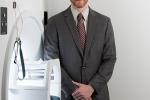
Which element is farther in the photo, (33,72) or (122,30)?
(122,30)

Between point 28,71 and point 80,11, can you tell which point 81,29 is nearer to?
point 80,11

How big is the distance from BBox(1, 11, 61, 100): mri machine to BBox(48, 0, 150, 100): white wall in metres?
0.58

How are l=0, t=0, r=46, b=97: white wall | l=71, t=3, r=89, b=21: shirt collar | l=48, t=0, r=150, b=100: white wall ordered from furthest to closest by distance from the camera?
l=48, t=0, r=150, b=100: white wall → l=71, t=3, r=89, b=21: shirt collar → l=0, t=0, r=46, b=97: white wall

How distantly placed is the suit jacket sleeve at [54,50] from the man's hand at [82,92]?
43 mm

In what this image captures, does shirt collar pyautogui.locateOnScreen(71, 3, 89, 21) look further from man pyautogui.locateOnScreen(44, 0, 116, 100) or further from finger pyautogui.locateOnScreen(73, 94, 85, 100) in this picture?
finger pyautogui.locateOnScreen(73, 94, 85, 100)

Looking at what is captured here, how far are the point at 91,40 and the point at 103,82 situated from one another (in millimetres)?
304

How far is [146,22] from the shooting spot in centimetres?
236

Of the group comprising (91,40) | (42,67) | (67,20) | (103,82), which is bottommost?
(103,82)

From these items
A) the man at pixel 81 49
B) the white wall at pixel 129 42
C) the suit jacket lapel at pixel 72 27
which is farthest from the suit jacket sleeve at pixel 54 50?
the white wall at pixel 129 42

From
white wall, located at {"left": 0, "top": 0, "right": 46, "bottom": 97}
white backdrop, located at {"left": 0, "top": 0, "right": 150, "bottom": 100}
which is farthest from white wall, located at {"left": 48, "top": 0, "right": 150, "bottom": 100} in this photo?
white wall, located at {"left": 0, "top": 0, "right": 46, "bottom": 97}

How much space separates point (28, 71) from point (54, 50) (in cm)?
37

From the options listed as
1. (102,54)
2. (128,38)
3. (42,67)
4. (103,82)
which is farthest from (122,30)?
(42,67)

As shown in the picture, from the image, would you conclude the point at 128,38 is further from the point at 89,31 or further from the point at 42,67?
the point at 42,67

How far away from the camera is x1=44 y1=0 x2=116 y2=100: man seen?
6.45 feet
